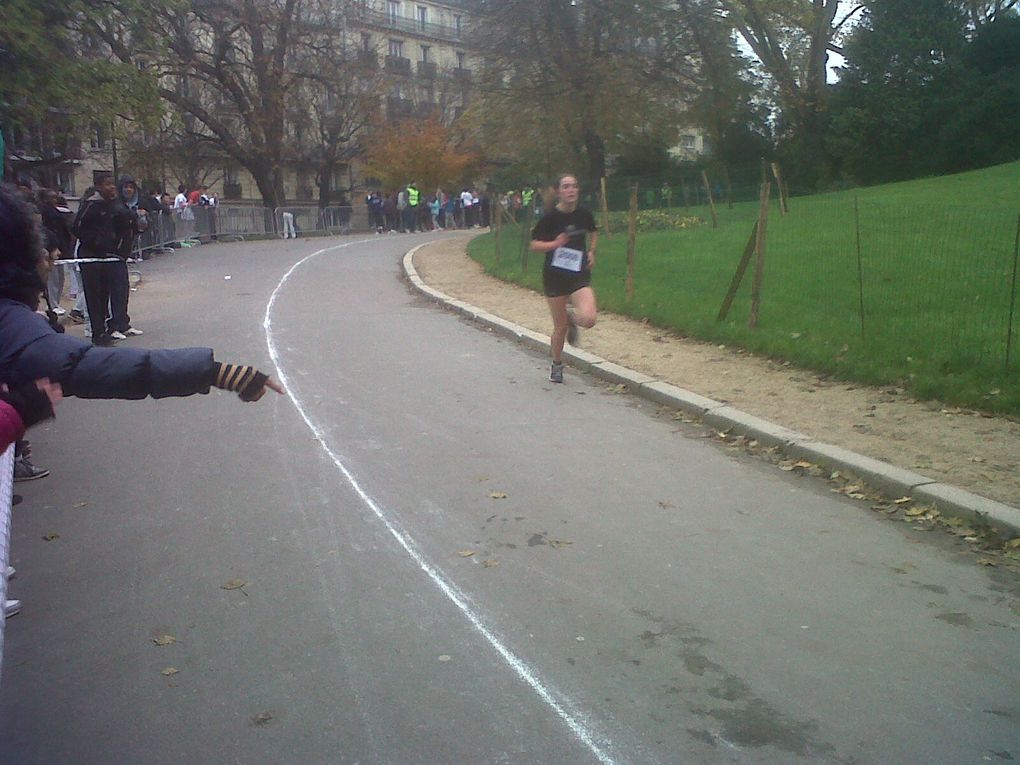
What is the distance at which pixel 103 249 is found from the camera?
493 inches

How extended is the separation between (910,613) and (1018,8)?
1698 inches

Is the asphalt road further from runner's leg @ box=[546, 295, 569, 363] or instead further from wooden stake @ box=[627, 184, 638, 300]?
A: wooden stake @ box=[627, 184, 638, 300]

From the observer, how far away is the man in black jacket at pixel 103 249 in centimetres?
1247

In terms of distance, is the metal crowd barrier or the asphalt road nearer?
the asphalt road

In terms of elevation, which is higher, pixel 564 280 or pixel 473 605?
pixel 564 280

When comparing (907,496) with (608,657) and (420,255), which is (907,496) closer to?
(608,657)

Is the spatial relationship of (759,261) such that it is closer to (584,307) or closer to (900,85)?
(584,307)

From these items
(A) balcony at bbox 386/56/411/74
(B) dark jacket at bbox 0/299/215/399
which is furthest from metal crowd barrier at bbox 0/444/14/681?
(A) balcony at bbox 386/56/411/74

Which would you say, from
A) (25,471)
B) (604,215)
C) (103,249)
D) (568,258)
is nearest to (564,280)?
(568,258)

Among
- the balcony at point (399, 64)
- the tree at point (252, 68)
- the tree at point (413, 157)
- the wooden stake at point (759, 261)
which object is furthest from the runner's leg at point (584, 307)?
the balcony at point (399, 64)

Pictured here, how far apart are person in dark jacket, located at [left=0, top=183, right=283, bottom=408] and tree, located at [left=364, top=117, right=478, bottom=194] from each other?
51.8m

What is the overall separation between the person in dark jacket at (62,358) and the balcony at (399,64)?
62.7m

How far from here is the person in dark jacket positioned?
3.76 metres

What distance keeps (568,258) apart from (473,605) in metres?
5.61
